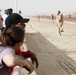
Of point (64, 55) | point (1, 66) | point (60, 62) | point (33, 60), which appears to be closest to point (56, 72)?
point (60, 62)

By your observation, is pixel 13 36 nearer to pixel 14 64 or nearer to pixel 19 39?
pixel 19 39

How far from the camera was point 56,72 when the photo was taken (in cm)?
833

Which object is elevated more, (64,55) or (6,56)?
(6,56)

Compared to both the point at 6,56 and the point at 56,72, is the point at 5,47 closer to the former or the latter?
the point at 6,56

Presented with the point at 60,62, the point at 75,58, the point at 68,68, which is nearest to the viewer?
the point at 68,68

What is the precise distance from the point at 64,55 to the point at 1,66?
8952mm

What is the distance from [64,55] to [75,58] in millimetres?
959

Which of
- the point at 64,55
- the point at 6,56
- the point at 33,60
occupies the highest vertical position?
the point at 6,56

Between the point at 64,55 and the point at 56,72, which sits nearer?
the point at 56,72

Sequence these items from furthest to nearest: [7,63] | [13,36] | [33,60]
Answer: [33,60]
[13,36]
[7,63]

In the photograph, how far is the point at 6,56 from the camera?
98.9 inches

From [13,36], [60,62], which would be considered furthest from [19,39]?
[60,62]

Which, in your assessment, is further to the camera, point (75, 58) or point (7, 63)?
point (75, 58)

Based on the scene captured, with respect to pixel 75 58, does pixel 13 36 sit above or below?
above
